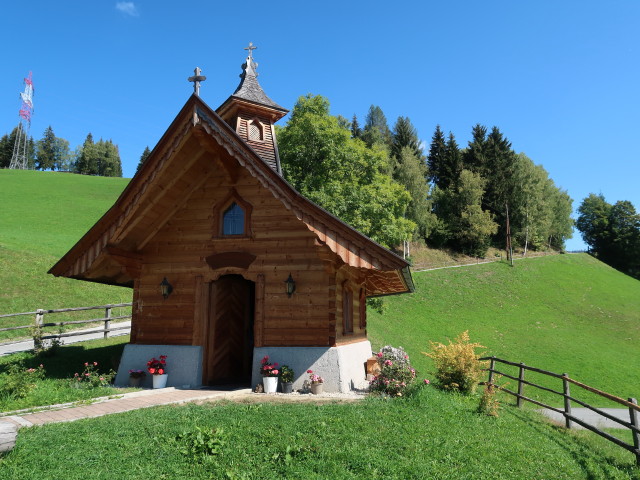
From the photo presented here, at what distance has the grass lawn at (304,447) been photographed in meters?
5.49

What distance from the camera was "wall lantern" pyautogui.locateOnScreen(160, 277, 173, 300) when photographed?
38.0 ft

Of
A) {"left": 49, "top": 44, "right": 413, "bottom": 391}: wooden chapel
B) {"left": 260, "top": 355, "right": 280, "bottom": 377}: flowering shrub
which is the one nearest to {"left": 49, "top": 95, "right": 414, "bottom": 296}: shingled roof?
{"left": 49, "top": 44, "right": 413, "bottom": 391}: wooden chapel

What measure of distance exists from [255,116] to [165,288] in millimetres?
7565

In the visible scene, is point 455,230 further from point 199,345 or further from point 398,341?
point 199,345

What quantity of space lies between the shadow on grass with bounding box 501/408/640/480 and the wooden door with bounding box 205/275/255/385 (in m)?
7.77

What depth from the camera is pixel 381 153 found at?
2656 centimetres

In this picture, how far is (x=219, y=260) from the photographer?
1149cm

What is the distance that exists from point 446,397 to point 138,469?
712 centimetres

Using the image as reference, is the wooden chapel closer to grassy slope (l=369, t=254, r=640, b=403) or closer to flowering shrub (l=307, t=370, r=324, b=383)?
flowering shrub (l=307, t=370, r=324, b=383)

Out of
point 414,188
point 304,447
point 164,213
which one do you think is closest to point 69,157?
point 414,188

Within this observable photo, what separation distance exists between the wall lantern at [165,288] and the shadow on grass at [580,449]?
32.6 ft

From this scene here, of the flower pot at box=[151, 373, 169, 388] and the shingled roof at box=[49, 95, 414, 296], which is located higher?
the shingled roof at box=[49, 95, 414, 296]

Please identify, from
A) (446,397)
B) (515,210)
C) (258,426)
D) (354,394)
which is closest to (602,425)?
(446,397)

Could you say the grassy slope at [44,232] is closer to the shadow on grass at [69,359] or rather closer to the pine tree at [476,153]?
the shadow on grass at [69,359]
